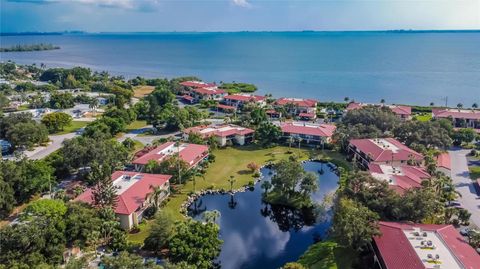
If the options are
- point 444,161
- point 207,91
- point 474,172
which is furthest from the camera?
point 207,91

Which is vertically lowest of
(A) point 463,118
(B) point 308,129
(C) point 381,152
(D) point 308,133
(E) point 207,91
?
(D) point 308,133

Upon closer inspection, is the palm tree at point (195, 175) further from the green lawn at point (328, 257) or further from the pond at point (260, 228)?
the green lawn at point (328, 257)

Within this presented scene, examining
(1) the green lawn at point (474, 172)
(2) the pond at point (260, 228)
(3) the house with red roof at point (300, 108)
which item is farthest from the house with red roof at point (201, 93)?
(1) the green lawn at point (474, 172)

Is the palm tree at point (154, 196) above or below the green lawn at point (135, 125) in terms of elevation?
above

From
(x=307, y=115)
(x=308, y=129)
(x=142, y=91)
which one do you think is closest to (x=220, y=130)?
(x=308, y=129)

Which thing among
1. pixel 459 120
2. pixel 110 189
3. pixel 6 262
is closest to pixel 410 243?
pixel 110 189

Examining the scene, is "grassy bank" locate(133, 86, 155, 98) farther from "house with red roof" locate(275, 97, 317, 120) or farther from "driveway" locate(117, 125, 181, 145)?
"house with red roof" locate(275, 97, 317, 120)

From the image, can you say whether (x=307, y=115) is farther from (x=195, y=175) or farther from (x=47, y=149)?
(x=47, y=149)
